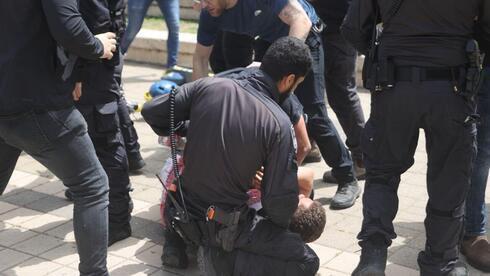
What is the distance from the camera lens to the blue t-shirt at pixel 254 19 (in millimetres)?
4539

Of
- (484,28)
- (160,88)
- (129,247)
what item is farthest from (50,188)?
(484,28)

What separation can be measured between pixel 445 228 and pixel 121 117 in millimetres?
2377

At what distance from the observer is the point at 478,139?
388 centimetres

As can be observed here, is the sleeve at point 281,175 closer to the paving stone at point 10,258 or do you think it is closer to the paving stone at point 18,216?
the paving stone at point 10,258

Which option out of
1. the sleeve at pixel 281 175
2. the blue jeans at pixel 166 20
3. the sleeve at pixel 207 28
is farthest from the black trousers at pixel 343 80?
the blue jeans at pixel 166 20

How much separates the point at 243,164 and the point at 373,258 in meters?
0.78

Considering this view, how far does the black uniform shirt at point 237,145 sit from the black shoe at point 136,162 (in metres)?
1.95

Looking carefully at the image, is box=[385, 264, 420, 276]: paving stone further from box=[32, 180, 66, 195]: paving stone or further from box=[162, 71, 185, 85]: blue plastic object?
box=[162, 71, 185, 85]: blue plastic object

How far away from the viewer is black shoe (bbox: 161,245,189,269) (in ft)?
12.7

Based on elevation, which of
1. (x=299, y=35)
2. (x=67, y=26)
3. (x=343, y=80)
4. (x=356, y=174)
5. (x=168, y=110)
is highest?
(x=67, y=26)

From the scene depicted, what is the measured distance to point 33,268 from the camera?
A: 3963 millimetres

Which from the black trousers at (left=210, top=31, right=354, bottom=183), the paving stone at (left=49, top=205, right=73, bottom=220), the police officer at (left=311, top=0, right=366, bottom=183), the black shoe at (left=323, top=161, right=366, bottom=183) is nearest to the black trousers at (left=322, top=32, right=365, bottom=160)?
the police officer at (left=311, top=0, right=366, bottom=183)

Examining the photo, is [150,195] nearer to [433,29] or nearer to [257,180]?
[257,180]

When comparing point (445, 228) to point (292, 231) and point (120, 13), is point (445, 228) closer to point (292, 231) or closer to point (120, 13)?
point (292, 231)
